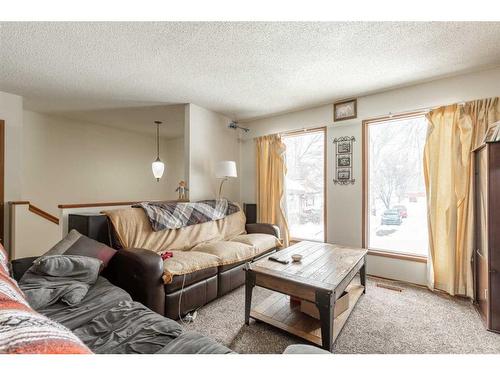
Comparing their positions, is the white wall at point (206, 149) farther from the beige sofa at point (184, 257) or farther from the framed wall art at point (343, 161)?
the framed wall art at point (343, 161)

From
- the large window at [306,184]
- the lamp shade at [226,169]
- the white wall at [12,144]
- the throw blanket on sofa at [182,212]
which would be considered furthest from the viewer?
the large window at [306,184]

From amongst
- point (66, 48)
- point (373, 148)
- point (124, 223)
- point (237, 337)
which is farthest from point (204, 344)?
point (373, 148)

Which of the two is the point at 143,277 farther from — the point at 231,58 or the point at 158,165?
the point at 158,165

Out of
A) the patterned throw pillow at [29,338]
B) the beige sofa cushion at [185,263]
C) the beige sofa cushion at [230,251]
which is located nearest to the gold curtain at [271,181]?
the beige sofa cushion at [230,251]

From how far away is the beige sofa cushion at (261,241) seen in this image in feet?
8.85

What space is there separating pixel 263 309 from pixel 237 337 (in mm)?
351

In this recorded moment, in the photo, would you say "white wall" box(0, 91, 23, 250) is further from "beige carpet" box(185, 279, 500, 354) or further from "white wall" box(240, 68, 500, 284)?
"white wall" box(240, 68, 500, 284)

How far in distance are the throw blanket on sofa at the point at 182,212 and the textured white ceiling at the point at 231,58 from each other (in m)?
1.46

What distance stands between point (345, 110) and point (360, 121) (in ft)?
0.86

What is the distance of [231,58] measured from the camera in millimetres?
2039

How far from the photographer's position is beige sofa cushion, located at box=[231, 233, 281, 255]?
106 inches

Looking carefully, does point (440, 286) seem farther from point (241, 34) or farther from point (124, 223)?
point (124, 223)

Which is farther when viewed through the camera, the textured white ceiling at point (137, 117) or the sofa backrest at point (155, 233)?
the textured white ceiling at point (137, 117)

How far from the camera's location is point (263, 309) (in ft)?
6.31
